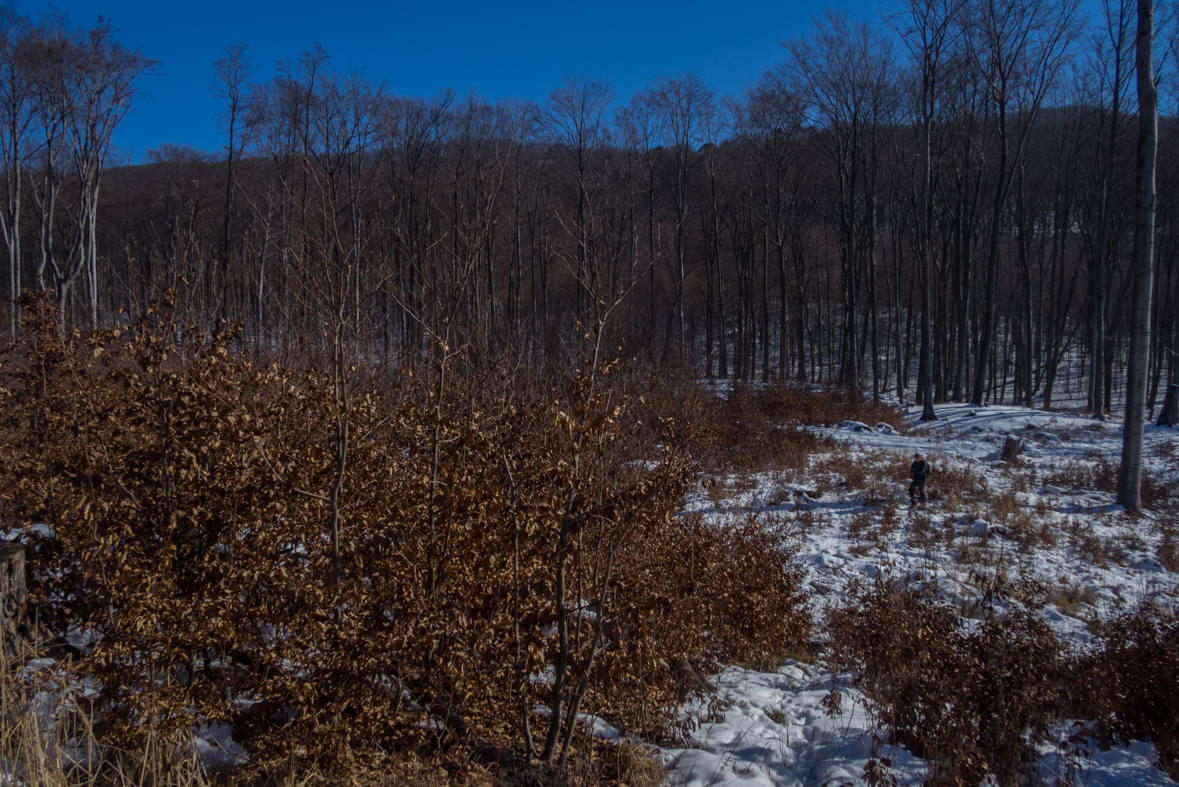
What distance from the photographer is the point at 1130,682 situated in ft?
15.4

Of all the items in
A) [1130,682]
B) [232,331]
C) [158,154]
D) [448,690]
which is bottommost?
[1130,682]

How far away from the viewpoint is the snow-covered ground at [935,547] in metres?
4.21

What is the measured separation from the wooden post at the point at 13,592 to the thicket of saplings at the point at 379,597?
0.43 ft

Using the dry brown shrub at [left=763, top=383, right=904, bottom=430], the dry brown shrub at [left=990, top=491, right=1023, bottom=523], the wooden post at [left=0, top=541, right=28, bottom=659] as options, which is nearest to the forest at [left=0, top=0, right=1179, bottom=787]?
the wooden post at [left=0, top=541, right=28, bottom=659]

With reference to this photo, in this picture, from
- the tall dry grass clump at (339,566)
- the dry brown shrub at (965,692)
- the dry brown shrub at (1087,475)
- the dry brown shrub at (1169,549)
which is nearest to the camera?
the tall dry grass clump at (339,566)

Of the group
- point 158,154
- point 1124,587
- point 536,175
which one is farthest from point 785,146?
point 158,154

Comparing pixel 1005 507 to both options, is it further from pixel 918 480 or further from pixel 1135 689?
pixel 1135 689

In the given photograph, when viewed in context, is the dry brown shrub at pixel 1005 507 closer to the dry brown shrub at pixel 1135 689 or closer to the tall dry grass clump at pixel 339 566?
the dry brown shrub at pixel 1135 689

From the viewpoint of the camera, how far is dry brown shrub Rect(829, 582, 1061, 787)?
4.00 metres

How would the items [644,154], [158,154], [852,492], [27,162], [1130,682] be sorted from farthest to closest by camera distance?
1. [158,154]
2. [644,154]
3. [27,162]
4. [852,492]
5. [1130,682]

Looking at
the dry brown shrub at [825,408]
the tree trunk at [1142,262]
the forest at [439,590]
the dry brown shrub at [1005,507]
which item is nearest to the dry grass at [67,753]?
the forest at [439,590]

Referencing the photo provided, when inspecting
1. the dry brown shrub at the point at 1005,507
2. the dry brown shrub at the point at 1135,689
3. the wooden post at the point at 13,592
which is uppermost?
the wooden post at the point at 13,592

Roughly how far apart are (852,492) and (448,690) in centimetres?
1005

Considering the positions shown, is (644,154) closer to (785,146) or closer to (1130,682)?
(785,146)
